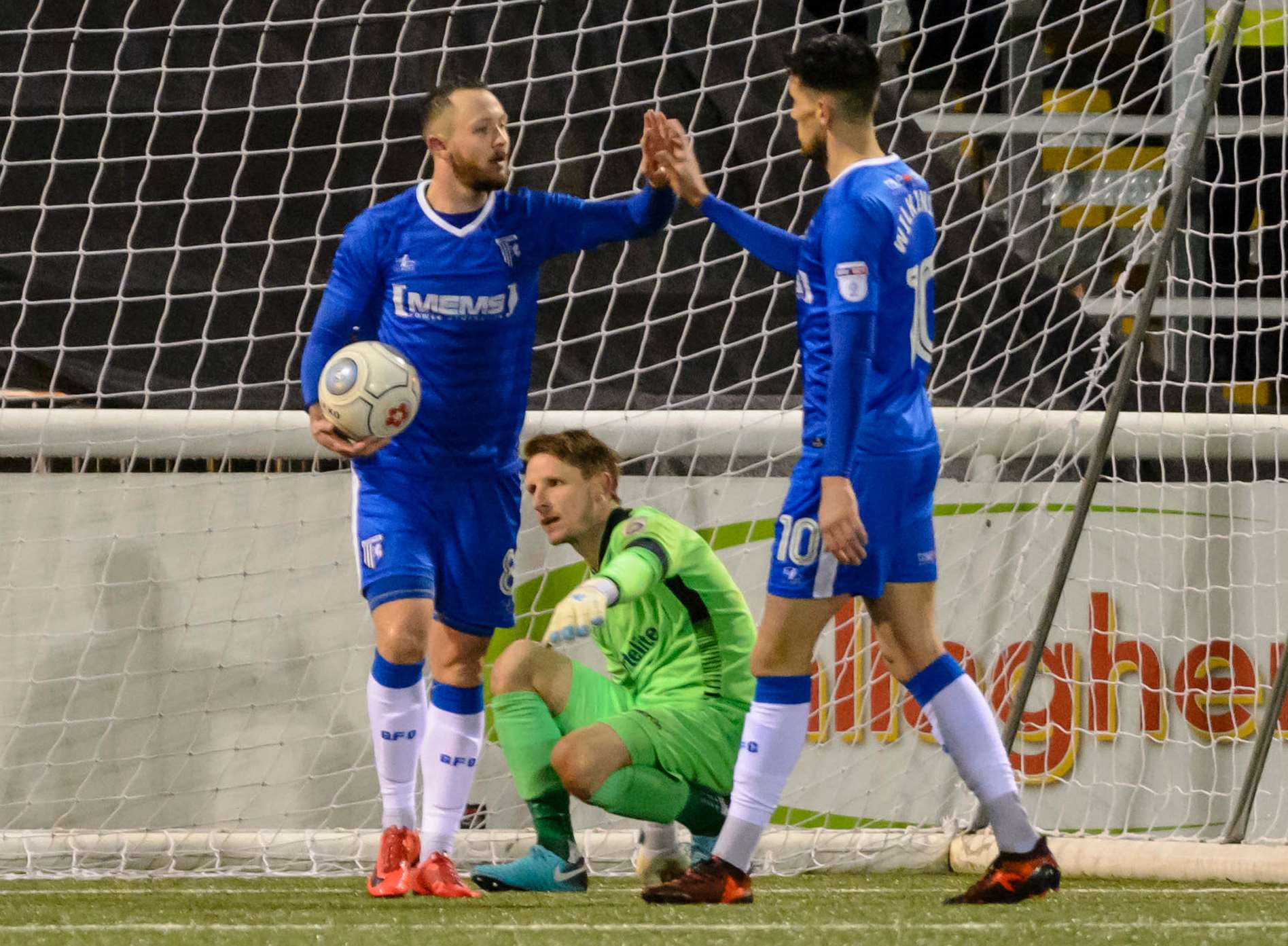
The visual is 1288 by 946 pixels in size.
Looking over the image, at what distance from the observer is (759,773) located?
3.03m

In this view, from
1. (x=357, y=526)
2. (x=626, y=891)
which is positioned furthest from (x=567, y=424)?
(x=626, y=891)

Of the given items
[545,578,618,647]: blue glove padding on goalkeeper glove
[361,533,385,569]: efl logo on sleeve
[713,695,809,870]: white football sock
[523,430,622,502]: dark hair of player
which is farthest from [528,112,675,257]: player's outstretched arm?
[713,695,809,870]: white football sock

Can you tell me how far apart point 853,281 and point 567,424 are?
1.80 meters

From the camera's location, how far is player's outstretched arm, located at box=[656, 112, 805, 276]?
3293mm

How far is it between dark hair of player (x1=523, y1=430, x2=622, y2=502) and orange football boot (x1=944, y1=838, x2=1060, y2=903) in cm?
114

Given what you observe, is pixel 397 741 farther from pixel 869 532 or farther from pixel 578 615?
pixel 869 532

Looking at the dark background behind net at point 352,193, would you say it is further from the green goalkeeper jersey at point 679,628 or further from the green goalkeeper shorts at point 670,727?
the green goalkeeper shorts at point 670,727

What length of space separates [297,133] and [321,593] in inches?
56.5

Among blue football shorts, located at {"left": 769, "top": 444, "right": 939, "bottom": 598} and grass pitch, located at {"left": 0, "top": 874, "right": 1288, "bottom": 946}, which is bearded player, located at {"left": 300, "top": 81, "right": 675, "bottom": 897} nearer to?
grass pitch, located at {"left": 0, "top": 874, "right": 1288, "bottom": 946}

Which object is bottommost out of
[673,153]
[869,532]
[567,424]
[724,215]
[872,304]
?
[869,532]

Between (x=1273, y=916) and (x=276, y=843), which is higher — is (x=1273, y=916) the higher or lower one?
the higher one

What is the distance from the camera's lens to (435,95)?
3693mm

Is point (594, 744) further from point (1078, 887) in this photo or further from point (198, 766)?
point (198, 766)

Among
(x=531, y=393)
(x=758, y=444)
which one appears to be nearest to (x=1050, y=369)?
(x=758, y=444)
